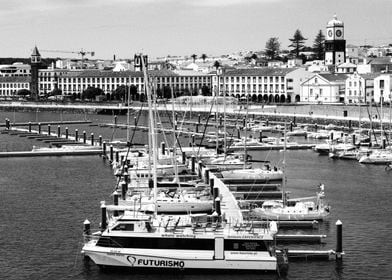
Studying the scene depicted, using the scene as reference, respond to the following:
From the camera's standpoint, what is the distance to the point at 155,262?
20.9 metres

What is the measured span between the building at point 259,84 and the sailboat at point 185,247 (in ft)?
235

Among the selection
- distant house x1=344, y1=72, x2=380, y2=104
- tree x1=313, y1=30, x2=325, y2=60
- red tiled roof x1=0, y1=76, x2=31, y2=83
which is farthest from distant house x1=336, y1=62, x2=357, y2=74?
red tiled roof x1=0, y1=76, x2=31, y2=83

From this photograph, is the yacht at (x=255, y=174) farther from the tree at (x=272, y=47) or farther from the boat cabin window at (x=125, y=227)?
the tree at (x=272, y=47)

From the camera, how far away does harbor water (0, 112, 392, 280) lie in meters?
21.8

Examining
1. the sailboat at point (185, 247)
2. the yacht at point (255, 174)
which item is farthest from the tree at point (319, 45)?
the sailboat at point (185, 247)

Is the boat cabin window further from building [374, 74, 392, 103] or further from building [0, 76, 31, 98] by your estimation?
building [0, 76, 31, 98]

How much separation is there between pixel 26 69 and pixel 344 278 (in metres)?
133

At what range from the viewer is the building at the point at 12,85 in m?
132

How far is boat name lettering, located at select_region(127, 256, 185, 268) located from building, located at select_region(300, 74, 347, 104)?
64.8m

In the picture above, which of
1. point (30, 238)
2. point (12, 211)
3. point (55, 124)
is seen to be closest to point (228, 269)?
point (30, 238)

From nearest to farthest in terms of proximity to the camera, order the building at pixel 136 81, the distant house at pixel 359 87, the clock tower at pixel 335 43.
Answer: the distant house at pixel 359 87 → the clock tower at pixel 335 43 → the building at pixel 136 81

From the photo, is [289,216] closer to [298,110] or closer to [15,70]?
[298,110]

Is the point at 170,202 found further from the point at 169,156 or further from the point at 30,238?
the point at 169,156

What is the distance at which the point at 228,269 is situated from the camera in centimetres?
2081
